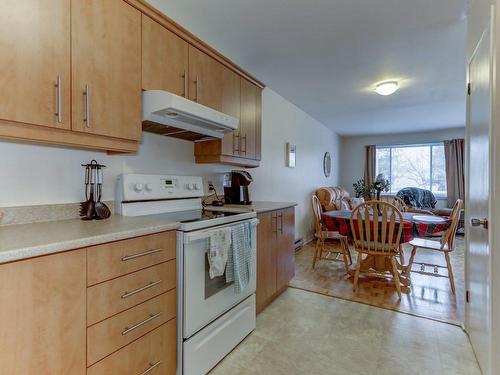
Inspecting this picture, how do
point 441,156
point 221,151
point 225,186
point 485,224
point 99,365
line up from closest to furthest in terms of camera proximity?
1. point 99,365
2. point 485,224
3. point 221,151
4. point 225,186
5. point 441,156

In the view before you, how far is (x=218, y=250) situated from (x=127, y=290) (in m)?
0.55

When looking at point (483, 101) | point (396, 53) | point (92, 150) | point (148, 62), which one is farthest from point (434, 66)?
point (92, 150)

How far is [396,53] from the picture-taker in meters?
2.55

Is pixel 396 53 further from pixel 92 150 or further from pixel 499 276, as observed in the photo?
pixel 92 150

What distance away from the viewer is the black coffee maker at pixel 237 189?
8.79ft

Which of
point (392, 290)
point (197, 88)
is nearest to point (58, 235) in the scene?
point (197, 88)

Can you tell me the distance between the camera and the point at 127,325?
119cm

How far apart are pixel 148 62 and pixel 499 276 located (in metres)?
2.22

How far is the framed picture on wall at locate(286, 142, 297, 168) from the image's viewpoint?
13.6 feet

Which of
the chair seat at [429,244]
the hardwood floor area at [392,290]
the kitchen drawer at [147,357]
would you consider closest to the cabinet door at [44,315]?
the kitchen drawer at [147,357]

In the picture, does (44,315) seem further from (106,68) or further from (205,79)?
(205,79)

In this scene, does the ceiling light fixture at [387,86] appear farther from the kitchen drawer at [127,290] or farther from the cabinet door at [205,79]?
the kitchen drawer at [127,290]

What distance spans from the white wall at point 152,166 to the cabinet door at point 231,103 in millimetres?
326

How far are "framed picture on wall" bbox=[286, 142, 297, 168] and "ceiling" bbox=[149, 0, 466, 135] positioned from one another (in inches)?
28.9
